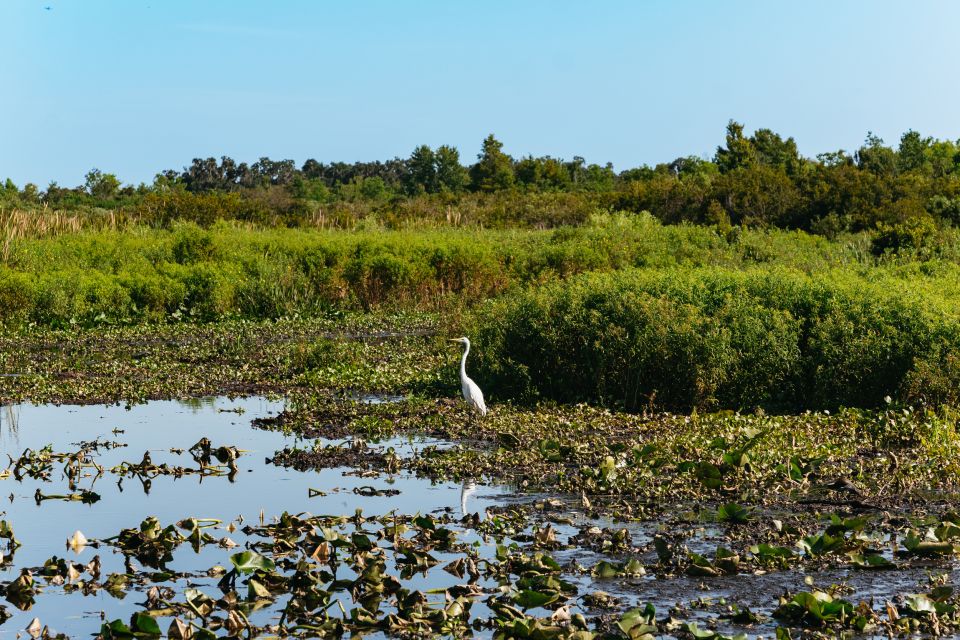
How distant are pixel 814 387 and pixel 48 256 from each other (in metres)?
18.2

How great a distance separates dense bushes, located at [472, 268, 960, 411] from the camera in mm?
12375

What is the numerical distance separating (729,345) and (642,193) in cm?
3310

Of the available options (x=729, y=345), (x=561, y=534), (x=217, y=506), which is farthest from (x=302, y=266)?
(x=561, y=534)

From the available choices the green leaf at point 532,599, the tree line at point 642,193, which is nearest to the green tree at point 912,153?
the tree line at point 642,193

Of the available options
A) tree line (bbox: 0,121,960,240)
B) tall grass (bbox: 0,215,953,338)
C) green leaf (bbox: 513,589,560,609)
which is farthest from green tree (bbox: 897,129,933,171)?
green leaf (bbox: 513,589,560,609)

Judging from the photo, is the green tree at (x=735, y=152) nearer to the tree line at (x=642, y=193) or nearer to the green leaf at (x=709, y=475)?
the tree line at (x=642, y=193)

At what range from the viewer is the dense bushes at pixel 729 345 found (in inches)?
487

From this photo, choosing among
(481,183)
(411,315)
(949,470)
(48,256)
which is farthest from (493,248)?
(481,183)

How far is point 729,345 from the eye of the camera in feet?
40.9

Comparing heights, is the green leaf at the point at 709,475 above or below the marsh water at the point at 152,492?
above

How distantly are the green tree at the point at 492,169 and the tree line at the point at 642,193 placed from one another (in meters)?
0.08

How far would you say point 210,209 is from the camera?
133ft

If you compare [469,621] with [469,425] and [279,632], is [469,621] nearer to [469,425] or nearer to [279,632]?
[279,632]

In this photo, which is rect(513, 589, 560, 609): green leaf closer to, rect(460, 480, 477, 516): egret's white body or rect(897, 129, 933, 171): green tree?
rect(460, 480, 477, 516): egret's white body
